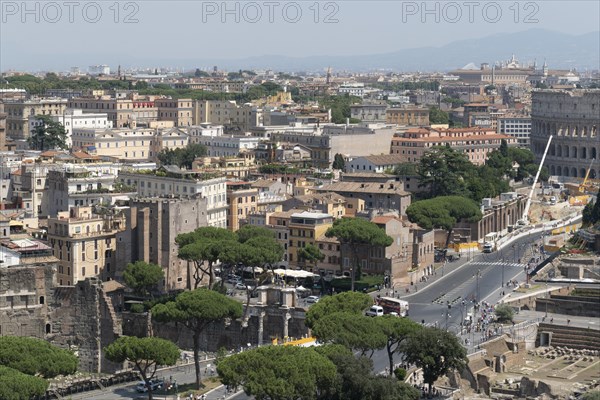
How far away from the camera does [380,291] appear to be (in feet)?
201

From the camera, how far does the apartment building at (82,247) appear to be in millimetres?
59250

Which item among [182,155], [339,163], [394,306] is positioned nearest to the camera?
[394,306]

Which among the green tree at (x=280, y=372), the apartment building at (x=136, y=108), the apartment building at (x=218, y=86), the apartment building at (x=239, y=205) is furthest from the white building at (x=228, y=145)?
the apartment building at (x=218, y=86)

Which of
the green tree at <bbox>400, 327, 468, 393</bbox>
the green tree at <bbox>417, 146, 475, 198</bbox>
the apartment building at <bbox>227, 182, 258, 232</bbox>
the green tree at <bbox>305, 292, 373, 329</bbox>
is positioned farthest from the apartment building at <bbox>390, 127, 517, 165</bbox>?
the green tree at <bbox>400, 327, 468, 393</bbox>

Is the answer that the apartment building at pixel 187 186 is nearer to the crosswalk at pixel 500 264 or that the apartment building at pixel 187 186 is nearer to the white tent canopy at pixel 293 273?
the white tent canopy at pixel 293 273

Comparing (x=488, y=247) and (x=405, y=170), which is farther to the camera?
(x=405, y=170)

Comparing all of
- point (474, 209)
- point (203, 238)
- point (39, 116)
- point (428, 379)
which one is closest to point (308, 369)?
point (428, 379)

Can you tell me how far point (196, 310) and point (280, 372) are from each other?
10.3 meters

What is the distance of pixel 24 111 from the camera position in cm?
11300

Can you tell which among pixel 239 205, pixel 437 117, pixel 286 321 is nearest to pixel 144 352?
→ pixel 286 321

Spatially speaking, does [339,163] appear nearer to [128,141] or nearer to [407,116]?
[128,141]

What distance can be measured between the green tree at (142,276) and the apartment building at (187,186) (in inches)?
401

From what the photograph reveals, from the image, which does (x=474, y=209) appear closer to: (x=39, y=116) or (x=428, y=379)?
(x=428, y=379)

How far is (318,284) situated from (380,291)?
2.81 meters
